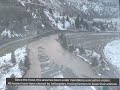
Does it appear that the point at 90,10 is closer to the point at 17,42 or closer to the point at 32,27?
the point at 32,27

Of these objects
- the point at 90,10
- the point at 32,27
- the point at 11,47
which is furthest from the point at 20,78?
the point at 90,10

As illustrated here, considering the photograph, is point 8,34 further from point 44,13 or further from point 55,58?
point 55,58

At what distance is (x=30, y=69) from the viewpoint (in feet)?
10.1

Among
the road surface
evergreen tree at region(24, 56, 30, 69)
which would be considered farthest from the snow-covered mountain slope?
evergreen tree at region(24, 56, 30, 69)

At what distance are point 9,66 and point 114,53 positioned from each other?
4.32ft

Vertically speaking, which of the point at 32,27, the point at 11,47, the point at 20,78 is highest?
the point at 32,27

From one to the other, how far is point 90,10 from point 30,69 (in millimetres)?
1105

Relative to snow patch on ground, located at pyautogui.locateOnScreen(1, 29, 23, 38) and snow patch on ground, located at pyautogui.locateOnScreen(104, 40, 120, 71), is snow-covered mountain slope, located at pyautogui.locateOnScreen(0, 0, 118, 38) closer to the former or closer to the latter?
snow patch on ground, located at pyautogui.locateOnScreen(1, 29, 23, 38)

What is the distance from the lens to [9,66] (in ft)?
9.99

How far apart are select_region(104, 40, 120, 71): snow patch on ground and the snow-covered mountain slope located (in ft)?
1.27

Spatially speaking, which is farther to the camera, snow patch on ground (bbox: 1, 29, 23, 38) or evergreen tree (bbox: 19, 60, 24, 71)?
snow patch on ground (bbox: 1, 29, 23, 38)

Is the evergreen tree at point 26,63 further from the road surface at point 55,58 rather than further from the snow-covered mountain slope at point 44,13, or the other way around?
the snow-covered mountain slope at point 44,13

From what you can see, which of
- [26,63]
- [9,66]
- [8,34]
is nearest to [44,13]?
[8,34]

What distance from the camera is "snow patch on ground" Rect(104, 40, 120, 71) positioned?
3.12 metres
